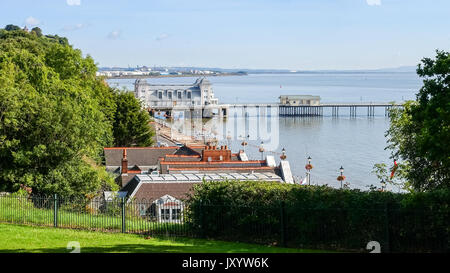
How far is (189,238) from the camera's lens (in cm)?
1922

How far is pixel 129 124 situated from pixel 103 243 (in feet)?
164

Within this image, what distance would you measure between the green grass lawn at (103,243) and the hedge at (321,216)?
726 mm

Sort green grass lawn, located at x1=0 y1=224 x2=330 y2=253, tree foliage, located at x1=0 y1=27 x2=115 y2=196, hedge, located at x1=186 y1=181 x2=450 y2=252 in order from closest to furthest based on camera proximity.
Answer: green grass lawn, located at x1=0 y1=224 x2=330 y2=253, hedge, located at x1=186 y1=181 x2=450 y2=252, tree foliage, located at x1=0 y1=27 x2=115 y2=196

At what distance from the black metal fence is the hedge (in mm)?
25

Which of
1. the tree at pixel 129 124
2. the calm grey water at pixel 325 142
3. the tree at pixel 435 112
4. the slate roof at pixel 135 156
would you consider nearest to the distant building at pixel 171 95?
the calm grey water at pixel 325 142

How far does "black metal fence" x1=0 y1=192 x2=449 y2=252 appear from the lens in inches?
642

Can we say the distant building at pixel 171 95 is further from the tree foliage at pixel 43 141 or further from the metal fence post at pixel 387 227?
the metal fence post at pixel 387 227

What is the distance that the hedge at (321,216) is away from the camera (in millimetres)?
16078

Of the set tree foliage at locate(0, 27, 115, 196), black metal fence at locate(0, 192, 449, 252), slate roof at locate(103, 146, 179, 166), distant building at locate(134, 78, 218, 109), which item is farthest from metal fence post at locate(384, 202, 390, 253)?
distant building at locate(134, 78, 218, 109)

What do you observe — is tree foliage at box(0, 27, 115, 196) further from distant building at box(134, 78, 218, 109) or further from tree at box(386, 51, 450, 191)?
distant building at box(134, 78, 218, 109)

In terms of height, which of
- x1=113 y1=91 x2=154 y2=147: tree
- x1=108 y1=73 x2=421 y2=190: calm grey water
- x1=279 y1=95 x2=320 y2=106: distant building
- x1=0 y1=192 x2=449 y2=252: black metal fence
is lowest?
x1=108 y1=73 x2=421 y2=190: calm grey water

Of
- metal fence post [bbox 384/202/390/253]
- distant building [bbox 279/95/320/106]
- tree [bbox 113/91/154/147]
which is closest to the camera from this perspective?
metal fence post [bbox 384/202/390/253]

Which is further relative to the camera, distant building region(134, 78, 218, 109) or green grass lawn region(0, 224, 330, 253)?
distant building region(134, 78, 218, 109)

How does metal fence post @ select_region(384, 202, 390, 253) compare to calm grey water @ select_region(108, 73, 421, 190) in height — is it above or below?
above
